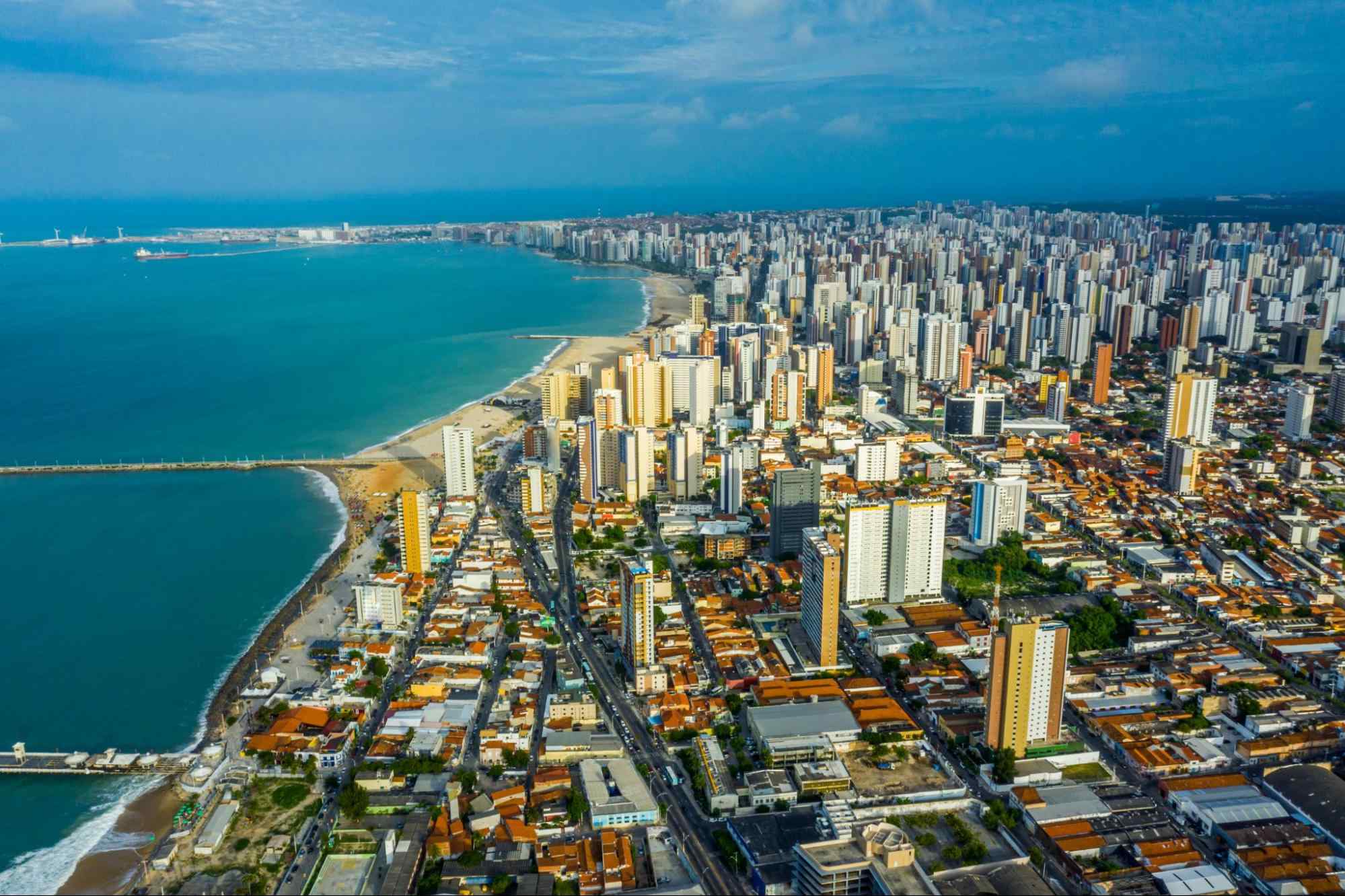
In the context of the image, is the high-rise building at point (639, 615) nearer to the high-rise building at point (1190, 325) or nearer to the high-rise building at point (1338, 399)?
the high-rise building at point (1338, 399)

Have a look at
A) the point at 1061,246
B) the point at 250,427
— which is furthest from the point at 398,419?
the point at 1061,246

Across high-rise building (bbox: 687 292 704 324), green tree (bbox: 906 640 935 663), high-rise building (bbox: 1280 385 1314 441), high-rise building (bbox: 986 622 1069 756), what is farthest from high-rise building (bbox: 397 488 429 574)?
high-rise building (bbox: 687 292 704 324)

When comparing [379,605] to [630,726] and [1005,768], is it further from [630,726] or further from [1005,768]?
[1005,768]

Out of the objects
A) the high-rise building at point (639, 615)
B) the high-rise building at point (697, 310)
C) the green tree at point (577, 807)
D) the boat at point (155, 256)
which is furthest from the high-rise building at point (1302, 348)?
the boat at point (155, 256)

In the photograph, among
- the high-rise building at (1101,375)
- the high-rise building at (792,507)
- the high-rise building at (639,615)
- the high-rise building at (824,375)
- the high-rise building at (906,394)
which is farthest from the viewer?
the high-rise building at (824,375)

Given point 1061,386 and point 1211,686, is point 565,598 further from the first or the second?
point 1061,386

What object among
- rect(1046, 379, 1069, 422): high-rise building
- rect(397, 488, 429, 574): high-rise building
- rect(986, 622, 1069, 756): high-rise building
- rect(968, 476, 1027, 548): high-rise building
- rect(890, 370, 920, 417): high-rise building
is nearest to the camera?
rect(986, 622, 1069, 756): high-rise building

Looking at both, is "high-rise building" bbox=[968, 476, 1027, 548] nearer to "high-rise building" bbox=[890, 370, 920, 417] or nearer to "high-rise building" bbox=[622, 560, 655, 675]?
"high-rise building" bbox=[622, 560, 655, 675]

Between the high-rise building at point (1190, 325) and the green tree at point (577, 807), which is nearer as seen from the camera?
the green tree at point (577, 807)
